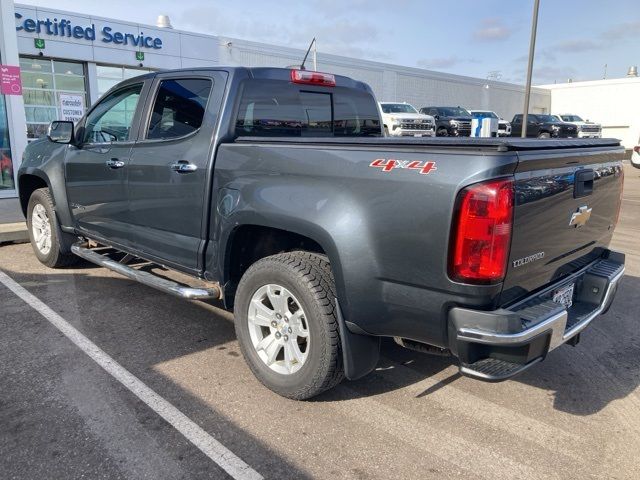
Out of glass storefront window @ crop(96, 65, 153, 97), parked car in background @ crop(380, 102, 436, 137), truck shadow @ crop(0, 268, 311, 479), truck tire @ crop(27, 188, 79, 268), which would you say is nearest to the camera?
truck shadow @ crop(0, 268, 311, 479)

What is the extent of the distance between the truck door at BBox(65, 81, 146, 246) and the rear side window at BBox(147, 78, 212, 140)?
8.8 inches

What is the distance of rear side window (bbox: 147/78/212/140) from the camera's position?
12.1ft

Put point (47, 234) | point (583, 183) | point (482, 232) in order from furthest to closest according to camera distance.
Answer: point (47, 234)
point (583, 183)
point (482, 232)

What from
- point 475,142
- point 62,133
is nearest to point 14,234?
point 62,133

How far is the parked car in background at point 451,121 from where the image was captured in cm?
2488

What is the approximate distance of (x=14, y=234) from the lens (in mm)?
6891

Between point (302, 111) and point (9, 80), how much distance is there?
7284 millimetres

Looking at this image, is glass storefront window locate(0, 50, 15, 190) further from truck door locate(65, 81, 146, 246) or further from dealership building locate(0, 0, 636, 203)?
truck door locate(65, 81, 146, 246)

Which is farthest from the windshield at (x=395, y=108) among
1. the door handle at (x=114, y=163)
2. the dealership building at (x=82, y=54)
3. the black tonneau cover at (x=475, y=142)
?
the black tonneau cover at (x=475, y=142)

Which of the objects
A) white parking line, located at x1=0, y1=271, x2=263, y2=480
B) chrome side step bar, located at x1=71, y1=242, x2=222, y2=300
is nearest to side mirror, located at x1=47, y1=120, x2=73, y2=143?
chrome side step bar, located at x1=71, y1=242, x2=222, y2=300

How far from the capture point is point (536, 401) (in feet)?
10.6

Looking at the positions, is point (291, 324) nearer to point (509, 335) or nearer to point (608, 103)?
point (509, 335)

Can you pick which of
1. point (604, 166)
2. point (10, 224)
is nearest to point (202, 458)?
point (604, 166)

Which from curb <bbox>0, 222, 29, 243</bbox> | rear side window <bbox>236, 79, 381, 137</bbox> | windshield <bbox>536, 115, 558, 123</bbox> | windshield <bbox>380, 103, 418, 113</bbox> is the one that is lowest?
curb <bbox>0, 222, 29, 243</bbox>
